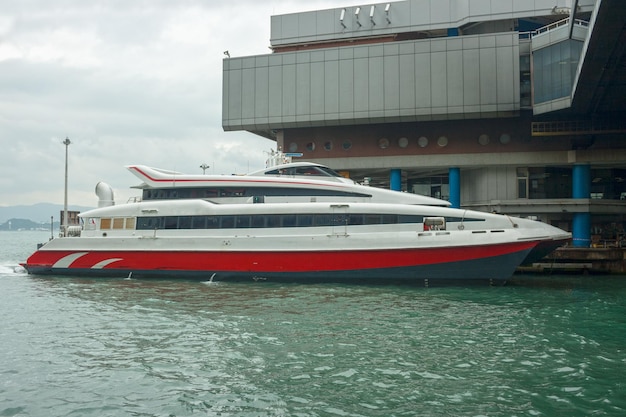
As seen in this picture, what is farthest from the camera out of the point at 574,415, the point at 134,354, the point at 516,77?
the point at 516,77

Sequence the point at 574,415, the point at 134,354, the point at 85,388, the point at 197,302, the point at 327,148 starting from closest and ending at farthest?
the point at 574,415 < the point at 85,388 < the point at 134,354 < the point at 197,302 < the point at 327,148

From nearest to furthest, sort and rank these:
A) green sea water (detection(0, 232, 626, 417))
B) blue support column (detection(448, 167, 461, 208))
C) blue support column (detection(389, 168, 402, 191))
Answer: green sea water (detection(0, 232, 626, 417)), blue support column (detection(448, 167, 461, 208)), blue support column (detection(389, 168, 402, 191))

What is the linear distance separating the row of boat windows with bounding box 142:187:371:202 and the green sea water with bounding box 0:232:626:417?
19.8 feet

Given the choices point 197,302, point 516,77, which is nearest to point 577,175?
point 516,77

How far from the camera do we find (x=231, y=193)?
81.9ft

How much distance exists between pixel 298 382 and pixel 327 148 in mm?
31482

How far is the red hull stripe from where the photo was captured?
21047mm

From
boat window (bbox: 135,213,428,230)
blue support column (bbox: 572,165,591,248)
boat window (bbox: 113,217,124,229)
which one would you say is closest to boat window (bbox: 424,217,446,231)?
boat window (bbox: 135,213,428,230)

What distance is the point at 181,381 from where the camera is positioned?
935 centimetres

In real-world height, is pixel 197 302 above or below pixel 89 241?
below

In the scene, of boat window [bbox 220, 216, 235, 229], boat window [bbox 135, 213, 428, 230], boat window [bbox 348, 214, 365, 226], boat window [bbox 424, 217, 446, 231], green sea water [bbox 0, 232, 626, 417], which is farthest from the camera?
boat window [bbox 220, 216, 235, 229]

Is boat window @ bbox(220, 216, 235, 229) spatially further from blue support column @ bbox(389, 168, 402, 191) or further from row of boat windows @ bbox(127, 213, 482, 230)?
blue support column @ bbox(389, 168, 402, 191)

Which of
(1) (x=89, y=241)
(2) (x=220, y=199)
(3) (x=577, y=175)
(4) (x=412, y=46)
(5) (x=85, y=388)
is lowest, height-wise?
(5) (x=85, y=388)

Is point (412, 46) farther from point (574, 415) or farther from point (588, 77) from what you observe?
A: point (574, 415)
